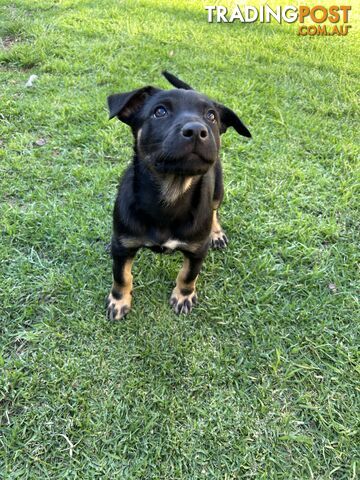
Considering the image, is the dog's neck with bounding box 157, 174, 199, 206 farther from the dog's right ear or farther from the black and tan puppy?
the dog's right ear

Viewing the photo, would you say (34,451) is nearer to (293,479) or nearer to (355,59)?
(293,479)

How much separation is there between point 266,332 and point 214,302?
17.0 inches

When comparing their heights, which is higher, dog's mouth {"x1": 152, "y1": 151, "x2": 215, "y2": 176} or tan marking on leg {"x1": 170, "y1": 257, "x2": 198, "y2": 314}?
dog's mouth {"x1": 152, "y1": 151, "x2": 215, "y2": 176}

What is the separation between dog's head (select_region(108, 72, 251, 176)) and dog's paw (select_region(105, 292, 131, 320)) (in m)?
1.09

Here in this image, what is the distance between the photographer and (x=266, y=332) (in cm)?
295

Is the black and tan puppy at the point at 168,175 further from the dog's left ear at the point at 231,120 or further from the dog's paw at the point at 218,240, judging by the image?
the dog's paw at the point at 218,240

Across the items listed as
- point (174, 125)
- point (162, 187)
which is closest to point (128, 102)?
point (174, 125)

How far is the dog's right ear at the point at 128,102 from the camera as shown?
2.26 meters

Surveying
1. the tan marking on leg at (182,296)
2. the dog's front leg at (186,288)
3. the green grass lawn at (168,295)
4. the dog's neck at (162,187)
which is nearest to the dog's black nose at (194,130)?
the dog's neck at (162,187)

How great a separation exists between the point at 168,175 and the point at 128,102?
→ 0.49 m

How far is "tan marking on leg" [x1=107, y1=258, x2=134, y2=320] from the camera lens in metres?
2.84

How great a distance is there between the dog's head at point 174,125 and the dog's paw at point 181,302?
3.63 feet

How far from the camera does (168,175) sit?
7.34ft

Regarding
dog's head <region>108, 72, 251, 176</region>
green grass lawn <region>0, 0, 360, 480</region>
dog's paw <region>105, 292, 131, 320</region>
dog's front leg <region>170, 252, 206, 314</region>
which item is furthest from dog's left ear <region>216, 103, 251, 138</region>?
dog's paw <region>105, 292, 131, 320</region>
